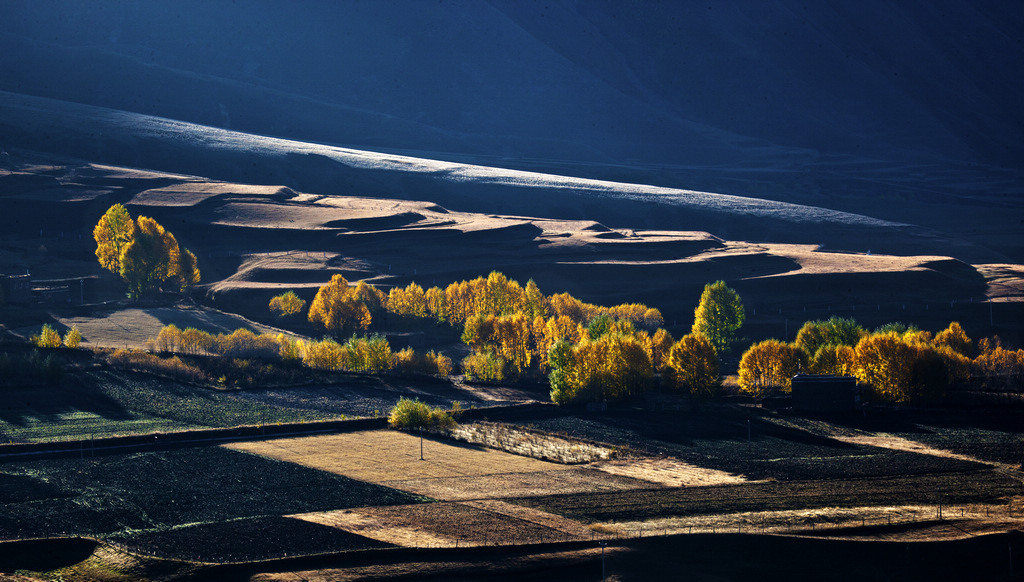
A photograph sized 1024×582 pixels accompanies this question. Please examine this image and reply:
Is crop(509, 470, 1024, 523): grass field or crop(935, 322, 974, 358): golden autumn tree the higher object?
crop(935, 322, 974, 358): golden autumn tree

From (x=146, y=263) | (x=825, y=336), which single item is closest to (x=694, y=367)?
(x=825, y=336)

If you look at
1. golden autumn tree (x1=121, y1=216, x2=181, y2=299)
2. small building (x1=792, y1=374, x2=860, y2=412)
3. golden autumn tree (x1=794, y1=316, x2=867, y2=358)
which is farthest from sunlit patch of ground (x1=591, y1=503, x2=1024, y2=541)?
golden autumn tree (x1=121, y1=216, x2=181, y2=299)

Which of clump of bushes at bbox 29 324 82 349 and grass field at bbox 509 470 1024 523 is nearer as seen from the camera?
grass field at bbox 509 470 1024 523

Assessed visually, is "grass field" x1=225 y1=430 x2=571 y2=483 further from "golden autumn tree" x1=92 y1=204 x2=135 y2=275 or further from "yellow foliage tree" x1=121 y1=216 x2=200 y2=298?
"golden autumn tree" x1=92 y1=204 x2=135 y2=275

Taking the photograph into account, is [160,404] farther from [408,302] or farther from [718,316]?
[718,316]

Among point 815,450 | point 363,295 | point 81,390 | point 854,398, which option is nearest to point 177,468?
point 81,390

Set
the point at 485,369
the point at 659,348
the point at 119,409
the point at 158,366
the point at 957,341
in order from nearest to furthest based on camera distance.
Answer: the point at 119,409 < the point at 158,366 < the point at 485,369 < the point at 659,348 < the point at 957,341

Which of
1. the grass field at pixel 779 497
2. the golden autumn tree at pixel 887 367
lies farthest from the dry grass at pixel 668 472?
the golden autumn tree at pixel 887 367

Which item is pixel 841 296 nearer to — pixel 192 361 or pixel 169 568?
pixel 192 361
